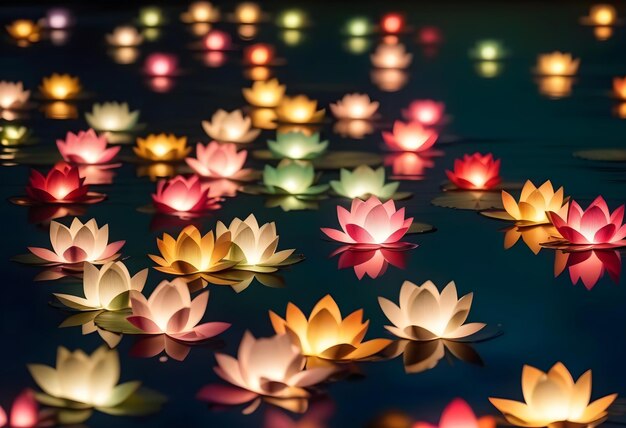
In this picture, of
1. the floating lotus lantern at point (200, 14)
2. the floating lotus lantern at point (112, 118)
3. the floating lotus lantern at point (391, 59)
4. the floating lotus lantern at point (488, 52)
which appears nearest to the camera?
the floating lotus lantern at point (112, 118)

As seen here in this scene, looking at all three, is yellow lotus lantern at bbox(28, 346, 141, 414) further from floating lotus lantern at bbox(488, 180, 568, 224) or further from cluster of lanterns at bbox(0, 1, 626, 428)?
floating lotus lantern at bbox(488, 180, 568, 224)

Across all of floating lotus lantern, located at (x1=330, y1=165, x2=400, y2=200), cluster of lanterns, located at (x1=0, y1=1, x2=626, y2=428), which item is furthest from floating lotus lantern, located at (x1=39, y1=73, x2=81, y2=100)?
floating lotus lantern, located at (x1=330, y1=165, x2=400, y2=200)

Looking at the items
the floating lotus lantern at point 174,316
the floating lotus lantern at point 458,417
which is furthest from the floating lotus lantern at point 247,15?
the floating lotus lantern at point 458,417

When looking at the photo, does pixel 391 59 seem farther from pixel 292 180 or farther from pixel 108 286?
pixel 108 286

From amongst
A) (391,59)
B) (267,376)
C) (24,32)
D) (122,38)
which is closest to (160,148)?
(267,376)

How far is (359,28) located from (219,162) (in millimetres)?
6242

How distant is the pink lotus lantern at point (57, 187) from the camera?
4539 millimetres

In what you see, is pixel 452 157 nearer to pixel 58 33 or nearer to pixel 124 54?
pixel 124 54

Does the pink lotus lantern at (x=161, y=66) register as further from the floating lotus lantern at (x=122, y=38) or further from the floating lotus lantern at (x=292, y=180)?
the floating lotus lantern at (x=292, y=180)

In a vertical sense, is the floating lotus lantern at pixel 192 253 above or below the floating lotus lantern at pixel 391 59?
Result: below

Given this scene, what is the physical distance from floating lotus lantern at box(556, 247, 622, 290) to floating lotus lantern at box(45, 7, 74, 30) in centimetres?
816

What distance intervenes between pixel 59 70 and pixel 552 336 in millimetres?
5969

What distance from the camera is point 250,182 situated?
505 cm

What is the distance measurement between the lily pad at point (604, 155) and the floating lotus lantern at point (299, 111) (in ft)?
4.89
